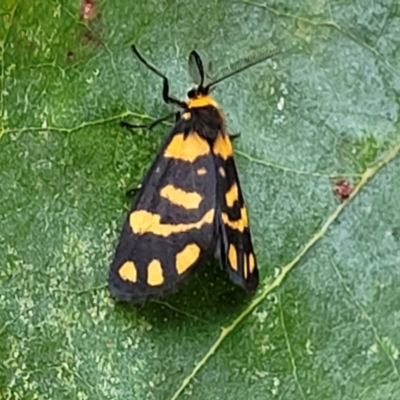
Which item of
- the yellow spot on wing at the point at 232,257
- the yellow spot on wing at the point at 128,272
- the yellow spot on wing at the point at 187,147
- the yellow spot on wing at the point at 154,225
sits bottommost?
the yellow spot on wing at the point at 128,272

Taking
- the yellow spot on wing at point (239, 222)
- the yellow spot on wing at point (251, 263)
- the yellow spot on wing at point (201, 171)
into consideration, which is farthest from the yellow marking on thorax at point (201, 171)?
the yellow spot on wing at point (251, 263)

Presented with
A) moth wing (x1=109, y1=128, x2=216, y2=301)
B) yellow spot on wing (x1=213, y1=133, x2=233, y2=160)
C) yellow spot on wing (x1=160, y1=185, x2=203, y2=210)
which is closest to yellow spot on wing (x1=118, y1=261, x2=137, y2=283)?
moth wing (x1=109, y1=128, x2=216, y2=301)

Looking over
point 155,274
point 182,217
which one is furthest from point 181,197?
point 155,274

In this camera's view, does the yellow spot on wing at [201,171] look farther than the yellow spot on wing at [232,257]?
Yes

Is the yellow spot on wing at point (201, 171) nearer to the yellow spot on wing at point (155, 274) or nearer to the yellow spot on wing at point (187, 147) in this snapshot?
the yellow spot on wing at point (187, 147)

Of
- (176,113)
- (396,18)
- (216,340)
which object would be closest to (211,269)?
(216,340)

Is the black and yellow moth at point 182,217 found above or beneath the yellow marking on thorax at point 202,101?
beneath

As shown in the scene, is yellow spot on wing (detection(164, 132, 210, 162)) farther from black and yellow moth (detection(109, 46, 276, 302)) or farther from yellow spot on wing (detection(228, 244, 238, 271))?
yellow spot on wing (detection(228, 244, 238, 271))
